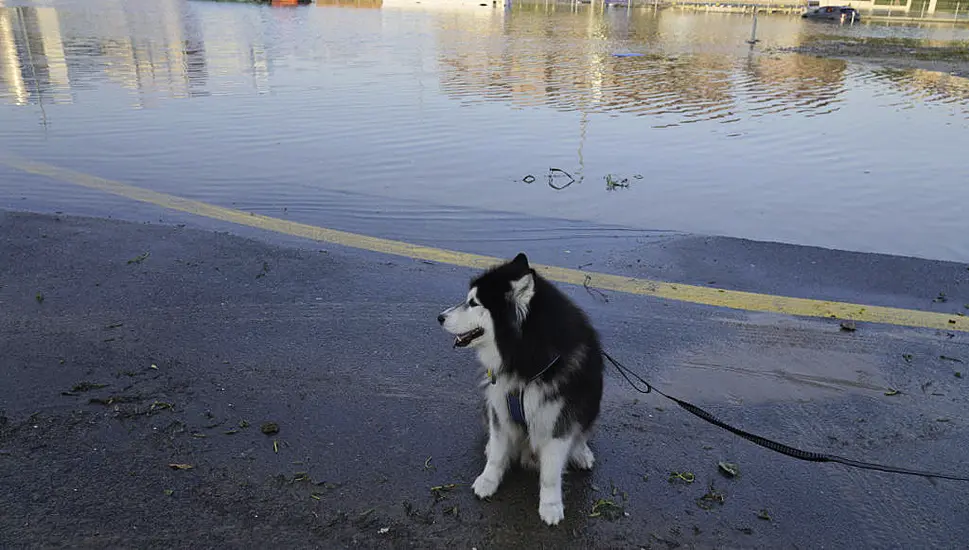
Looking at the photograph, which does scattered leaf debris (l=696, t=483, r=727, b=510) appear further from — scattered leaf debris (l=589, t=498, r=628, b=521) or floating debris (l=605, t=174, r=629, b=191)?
floating debris (l=605, t=174, r=629, b=191)

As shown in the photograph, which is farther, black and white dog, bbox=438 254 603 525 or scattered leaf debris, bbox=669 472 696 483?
scattered leaf debris, bbox=669 472 696 483

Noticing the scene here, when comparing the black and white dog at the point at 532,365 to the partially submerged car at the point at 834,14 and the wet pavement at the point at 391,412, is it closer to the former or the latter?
the wet pavement at the point at 391,412

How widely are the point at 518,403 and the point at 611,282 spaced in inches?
111

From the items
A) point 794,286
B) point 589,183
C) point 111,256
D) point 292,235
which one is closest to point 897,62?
point 589,183

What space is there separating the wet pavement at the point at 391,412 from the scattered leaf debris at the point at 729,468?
0.03 m

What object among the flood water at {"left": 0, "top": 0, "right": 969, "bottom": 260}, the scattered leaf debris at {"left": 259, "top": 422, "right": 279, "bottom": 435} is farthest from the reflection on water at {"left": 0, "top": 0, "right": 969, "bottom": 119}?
the scattered leaf debris at {"left": 259, "top": 422, "right": 279, "bottom": 435}

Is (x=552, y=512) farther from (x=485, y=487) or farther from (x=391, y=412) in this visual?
(x=391, y=412)

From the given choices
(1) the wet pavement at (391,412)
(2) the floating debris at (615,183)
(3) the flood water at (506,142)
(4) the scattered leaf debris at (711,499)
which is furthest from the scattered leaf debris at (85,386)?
(2) the floating debris at (615,183)

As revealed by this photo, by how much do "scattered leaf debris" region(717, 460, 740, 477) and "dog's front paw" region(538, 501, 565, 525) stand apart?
0.86 m

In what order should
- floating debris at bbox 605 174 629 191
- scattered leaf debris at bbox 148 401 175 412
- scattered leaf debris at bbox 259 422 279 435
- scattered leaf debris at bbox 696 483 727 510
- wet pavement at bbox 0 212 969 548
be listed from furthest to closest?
floating debris at bbox 605 174 629 191
scattered leaf debris at bbox 148 401 175 412
scattered leaf debris at bbox 259 422 279 435
scattered leaf debris at bbox 696 483 727 510
wet pavement at bbox 0 212 969 548

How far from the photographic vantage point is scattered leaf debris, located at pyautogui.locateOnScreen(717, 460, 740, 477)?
128 inches

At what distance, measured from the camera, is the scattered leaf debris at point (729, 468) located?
10.7ft

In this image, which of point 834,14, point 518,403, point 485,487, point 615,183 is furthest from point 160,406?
point 834,14

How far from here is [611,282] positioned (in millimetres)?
5574
